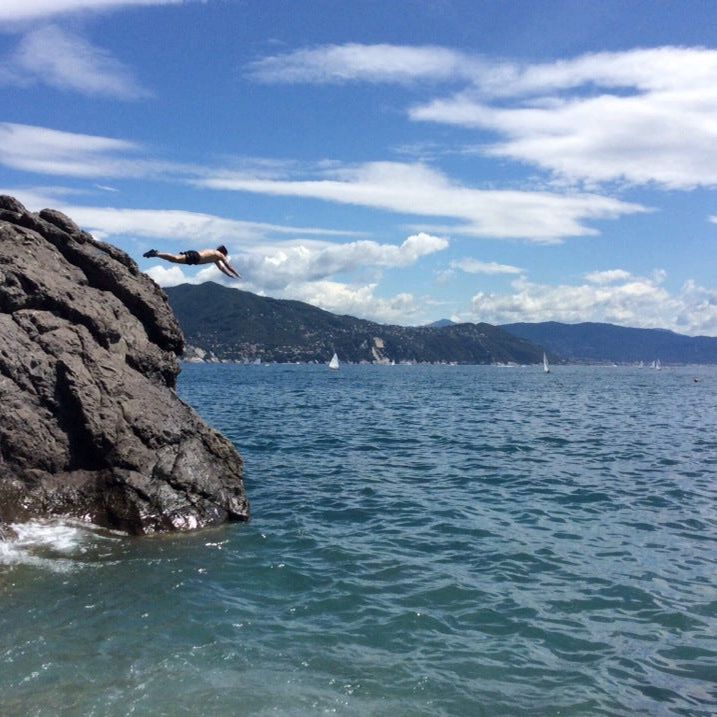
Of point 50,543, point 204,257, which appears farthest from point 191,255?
point 50,543

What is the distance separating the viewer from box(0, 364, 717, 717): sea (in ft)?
31.2

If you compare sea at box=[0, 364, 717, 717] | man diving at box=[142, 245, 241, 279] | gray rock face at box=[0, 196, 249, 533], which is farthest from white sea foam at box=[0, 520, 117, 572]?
man diving at box=[142, 245, 241, 279]

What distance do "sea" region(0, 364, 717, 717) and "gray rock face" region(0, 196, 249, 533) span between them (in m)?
0.86

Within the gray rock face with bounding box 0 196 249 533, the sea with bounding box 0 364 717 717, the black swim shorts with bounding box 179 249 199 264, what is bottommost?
the sea with bounding box 0 364 717 717

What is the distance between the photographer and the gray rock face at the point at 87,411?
16.4m

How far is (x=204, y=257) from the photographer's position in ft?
57.6

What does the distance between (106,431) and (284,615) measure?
287 inches

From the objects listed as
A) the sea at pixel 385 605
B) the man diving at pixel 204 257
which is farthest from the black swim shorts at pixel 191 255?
the sea at pixel 385 605

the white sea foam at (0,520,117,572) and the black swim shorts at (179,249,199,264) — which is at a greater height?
the black swim shorts at (179,249,199,264)

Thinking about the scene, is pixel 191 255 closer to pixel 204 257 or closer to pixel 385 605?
pixel 204 257

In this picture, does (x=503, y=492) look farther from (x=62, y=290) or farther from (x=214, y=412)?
(x=214, y=412)

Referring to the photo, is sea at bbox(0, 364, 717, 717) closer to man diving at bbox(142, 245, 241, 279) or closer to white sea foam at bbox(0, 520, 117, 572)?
white sea foam at bbox(0, 520, 117, 572)

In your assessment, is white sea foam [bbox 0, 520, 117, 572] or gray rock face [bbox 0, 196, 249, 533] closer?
white sea foam [bbox 0, 520, 117, 572]

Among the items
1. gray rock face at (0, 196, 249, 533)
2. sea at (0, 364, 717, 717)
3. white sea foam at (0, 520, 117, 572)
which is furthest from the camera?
gray rock face at (0, 196, 249, 533)
